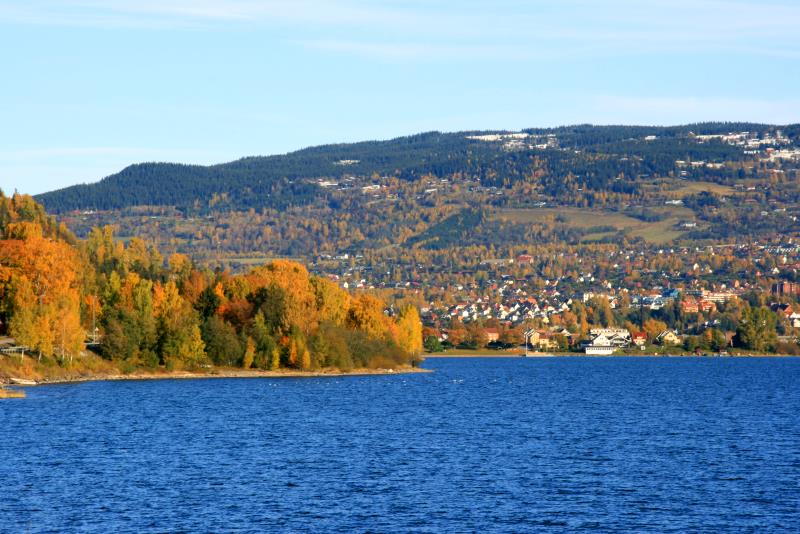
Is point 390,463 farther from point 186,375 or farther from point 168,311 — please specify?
point 168,311

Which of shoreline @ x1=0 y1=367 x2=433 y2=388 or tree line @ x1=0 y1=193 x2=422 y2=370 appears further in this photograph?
tree line @ x1=0 y1=193 x2=422 y2=370

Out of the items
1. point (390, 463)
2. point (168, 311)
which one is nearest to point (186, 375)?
point (168, 311)

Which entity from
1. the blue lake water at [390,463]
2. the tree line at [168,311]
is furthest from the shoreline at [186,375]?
the blue lake water at [390,463]

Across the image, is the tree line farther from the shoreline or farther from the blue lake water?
the blue lake water

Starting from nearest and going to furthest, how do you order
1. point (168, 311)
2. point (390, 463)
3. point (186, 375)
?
point (390, 463)
point (186, 375)
point (168, 311)

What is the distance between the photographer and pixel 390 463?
2486 inches

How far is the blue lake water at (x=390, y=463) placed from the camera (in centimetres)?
4788

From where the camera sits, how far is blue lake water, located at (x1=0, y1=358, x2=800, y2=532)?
47875mm

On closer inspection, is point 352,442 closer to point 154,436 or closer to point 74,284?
point 154,436

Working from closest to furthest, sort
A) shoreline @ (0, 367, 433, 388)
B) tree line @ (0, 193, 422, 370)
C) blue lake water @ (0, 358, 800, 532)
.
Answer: blue lake water @ (0, 358, 800, 532) → shoreline @ (0, 367, 433, 388) → tree line @ (0, 193, 422, 370)

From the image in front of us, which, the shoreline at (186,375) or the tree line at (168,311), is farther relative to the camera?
the tree line at (168,311)

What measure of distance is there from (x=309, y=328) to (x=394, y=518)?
98665mm

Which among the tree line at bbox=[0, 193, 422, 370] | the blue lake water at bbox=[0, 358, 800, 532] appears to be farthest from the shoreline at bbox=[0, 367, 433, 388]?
the blue lake water at bbox=[0, 358, 800, 532]

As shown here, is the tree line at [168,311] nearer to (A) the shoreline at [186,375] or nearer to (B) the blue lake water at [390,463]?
(A) the shoreline at [186,375]
